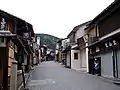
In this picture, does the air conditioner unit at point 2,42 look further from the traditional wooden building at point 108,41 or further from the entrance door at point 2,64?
the traditional wooden building at point 108,41

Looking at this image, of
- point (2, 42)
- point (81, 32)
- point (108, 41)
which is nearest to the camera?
point (2, 42)

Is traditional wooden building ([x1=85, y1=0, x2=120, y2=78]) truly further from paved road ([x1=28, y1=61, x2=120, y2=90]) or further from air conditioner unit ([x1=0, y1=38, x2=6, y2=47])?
air conditioner unit ([x1=0, y1=38, x2=6, y2=47])

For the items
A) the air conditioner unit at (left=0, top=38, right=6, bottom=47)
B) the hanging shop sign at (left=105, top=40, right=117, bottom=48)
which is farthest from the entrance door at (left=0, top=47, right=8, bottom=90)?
the hanging shop sign at (left=105, top=40, right=117, bottom=48)

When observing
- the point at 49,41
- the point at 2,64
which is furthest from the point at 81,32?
the point at 49,41

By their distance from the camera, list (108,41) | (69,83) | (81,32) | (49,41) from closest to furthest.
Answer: (69,83) < (108,41) < (81,32) < (49,41)

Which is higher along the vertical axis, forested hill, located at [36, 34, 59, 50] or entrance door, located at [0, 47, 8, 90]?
forested hill, located at [36, 34, 59, 50]

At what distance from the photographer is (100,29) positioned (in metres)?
28.3

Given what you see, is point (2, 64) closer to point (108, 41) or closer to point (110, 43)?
point (110, 43)

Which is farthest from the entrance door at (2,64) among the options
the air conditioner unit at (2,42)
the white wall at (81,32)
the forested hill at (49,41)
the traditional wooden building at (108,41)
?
the forested hill at (49,41)

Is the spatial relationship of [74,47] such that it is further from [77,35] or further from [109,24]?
[109,24]

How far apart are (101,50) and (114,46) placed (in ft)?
14.3

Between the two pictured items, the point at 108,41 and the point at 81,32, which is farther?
the point at 81,32

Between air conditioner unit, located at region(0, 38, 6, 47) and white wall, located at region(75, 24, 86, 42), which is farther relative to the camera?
white wall, located at region(75, 24, 86, 42)

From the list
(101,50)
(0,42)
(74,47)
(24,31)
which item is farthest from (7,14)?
(74,47)
